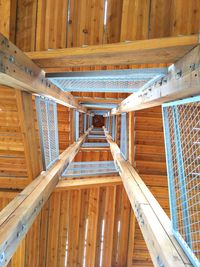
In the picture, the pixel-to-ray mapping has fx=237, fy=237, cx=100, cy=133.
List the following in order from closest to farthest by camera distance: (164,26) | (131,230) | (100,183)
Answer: (164,26), (100,183), (131,230)

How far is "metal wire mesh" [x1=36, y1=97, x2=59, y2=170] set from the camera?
74.7 inches

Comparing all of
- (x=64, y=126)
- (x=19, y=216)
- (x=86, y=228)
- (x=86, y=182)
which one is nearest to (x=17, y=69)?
(x=19, y=216)

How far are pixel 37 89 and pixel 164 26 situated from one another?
1184 mm

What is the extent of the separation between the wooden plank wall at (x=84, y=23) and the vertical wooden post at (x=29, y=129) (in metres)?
0.65

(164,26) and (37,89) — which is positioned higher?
(164,26)

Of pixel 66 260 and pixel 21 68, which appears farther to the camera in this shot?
pixel 66 260

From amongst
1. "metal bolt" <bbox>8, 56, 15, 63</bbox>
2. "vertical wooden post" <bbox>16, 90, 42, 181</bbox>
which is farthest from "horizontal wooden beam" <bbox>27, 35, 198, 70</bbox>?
"vertical wooden post" <bbox>16, 90, 42, 181</bbox>

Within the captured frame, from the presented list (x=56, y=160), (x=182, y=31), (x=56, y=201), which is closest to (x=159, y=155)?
(x=56, y=201)

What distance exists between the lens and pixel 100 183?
325 centimetres

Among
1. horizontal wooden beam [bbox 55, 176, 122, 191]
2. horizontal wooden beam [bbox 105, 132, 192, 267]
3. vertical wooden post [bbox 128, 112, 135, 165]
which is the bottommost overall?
horizontal wooden beam [bbox 55, 176, 122, 191]

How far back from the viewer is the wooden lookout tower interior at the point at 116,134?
3.65 feet

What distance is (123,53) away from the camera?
1.16m

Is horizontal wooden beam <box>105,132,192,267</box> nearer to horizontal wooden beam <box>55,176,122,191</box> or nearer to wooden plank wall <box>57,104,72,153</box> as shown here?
horizontal wooden beam <box>55,176,122,191</box>

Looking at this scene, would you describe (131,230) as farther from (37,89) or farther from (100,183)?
(37,89)
